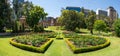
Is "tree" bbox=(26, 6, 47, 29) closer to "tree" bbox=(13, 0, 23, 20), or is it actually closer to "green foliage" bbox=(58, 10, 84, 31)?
"tree" bbox=(13, 0, 23, 20)

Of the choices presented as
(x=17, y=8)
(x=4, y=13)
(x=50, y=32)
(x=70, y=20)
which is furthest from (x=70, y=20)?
(x=4, y=13)

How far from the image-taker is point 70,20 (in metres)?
64.1

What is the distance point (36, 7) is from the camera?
60938 millimetres

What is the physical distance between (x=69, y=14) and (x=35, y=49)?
4254 cm

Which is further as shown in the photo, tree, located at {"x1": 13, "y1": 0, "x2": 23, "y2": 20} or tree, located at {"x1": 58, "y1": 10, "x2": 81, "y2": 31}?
tree, located at {"x1": 13, "y1": 0, "x2": 23, "y2": 20}

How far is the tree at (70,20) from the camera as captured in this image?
2512 inches

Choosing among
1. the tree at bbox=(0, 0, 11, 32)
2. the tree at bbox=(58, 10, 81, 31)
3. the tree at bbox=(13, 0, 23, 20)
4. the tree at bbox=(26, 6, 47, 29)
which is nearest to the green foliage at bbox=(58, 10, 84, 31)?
the tree at bbox=(58, 10, 81, 31)

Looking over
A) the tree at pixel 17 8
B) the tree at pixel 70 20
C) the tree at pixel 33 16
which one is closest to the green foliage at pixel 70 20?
the tree at pixel 70 20

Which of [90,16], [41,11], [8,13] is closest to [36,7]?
[41,11]

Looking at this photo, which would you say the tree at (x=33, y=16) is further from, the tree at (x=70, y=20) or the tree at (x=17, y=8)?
the tree at (x=70, y=20)

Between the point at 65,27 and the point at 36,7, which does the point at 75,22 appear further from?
the point at 36,7

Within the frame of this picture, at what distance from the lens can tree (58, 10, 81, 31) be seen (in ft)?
209

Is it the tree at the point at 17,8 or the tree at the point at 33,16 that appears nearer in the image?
the tree at the point at 33,16

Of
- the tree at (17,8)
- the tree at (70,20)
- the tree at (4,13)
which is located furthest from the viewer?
the tree at (17,8)
